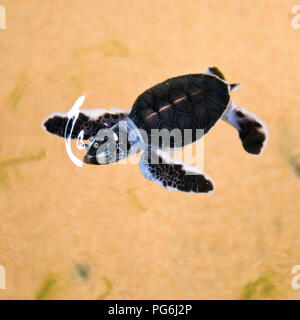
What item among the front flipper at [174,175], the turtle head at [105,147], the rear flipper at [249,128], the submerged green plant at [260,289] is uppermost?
the rear flipper at [249,128]

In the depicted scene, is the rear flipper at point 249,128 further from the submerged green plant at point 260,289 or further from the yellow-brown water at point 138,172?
the submerged green plant at point 260,289

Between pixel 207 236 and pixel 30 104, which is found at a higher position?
pixel 30 104

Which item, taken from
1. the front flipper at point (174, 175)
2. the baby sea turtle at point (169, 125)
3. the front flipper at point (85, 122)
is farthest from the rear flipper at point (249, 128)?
the front flipper at point (85, 122)

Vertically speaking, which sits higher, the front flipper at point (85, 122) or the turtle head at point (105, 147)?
the front flipper at point (85, 122)

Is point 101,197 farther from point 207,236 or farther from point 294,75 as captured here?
point 294,75

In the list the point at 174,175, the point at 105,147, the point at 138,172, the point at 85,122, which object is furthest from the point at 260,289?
the point at 85,122

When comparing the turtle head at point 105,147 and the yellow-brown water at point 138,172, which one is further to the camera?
the yellow-brown water at point 138,172

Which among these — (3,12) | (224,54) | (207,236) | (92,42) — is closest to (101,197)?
(207,236)
